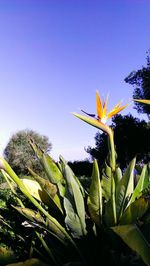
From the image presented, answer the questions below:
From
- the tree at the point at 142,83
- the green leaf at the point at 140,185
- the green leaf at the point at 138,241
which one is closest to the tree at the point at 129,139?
the tree at the point at 142,83

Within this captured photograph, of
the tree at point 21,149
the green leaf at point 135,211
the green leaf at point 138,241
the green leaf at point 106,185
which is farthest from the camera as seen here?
the tree at point 21,149

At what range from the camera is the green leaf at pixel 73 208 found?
6.19 ft

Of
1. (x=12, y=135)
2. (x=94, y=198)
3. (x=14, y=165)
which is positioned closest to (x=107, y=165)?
(x=94, y=198)

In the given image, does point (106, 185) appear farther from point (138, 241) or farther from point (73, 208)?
point (138, 241)

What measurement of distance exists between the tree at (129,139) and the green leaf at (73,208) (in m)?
27.3

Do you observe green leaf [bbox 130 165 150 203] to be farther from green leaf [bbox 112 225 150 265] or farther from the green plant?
green leaf [bbox 112 225 150 265]

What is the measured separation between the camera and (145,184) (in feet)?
7.41

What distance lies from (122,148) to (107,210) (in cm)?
2770

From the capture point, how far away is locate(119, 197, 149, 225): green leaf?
1752 mm

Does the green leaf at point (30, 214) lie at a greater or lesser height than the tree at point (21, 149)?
lesser

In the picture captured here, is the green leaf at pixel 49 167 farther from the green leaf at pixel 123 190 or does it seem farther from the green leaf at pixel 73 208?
the green leaf at pixel 123 190

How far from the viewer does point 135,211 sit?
1801 millimetres

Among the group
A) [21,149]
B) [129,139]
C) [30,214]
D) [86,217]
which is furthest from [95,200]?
[21,149]

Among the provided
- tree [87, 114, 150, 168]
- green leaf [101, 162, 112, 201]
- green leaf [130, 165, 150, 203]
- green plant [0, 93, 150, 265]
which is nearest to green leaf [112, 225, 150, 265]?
green plant [0, 93, 150, 265]
